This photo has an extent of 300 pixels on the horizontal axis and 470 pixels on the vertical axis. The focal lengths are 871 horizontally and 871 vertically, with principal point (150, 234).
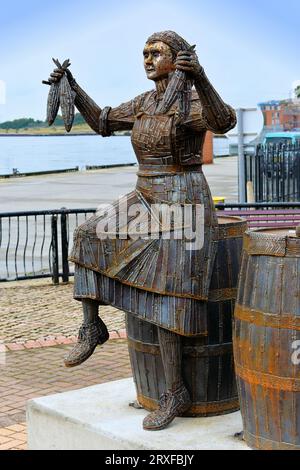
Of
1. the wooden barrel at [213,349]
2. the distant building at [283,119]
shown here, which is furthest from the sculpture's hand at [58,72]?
the distant building at [283,119]

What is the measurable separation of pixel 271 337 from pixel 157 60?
1.73 meters

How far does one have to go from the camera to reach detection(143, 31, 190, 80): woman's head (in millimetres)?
4891

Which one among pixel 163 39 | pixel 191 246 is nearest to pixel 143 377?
pixel 191 246

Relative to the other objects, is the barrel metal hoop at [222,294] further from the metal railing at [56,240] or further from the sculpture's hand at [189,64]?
the metal railing at [56,240]

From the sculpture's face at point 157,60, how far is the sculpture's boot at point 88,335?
4.54 ft

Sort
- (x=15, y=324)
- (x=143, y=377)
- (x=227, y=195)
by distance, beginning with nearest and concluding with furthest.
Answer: (x=143, y=377), (x=15, y=324), (x=227, y=195)

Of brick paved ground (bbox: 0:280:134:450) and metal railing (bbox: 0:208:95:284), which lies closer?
brick paved ground (bbox: 0:280:134:450)

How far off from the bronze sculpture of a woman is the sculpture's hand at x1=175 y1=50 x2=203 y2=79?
15 cm

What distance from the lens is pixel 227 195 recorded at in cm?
2378

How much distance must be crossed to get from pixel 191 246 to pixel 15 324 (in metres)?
5.19

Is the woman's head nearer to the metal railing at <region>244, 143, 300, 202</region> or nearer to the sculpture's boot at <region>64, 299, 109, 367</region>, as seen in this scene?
the sculpture's boot at <region>64, 299, 109, 367</region>

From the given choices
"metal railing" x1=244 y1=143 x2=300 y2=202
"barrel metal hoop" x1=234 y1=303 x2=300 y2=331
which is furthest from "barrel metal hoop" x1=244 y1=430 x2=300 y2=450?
"metal railing" x1=244 y1=143 x2=300 y2=202

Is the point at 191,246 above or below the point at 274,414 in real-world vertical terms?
above

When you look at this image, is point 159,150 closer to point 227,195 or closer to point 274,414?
point 274,414
